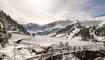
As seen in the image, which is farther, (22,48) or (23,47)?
(23,47)

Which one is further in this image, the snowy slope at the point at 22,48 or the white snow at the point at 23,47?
the white snow at the point at 23,47

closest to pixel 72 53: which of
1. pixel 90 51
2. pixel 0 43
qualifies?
pixel 90 51

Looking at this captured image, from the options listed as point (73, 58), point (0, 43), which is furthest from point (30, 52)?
point (73, 58)

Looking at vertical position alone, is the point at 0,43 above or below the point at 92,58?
above

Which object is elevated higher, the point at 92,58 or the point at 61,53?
the point at 61,53

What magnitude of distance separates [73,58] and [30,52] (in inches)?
624

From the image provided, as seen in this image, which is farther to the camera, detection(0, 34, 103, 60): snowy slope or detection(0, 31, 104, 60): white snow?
detection(0, 31, 104, 60): white snow

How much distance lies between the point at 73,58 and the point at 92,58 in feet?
22.7

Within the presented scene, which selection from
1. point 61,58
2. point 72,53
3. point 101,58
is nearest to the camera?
point 61,58

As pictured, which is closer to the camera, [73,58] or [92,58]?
[73,58]

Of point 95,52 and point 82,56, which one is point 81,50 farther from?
point 95,52

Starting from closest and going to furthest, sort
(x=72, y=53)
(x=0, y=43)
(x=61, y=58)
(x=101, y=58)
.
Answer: (x=61, y=58) < (x=72, y=53) < (x=101, y=58) < (x=0, y=43)

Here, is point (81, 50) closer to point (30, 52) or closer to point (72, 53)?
point (72, 53)

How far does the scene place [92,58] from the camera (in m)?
42.2
